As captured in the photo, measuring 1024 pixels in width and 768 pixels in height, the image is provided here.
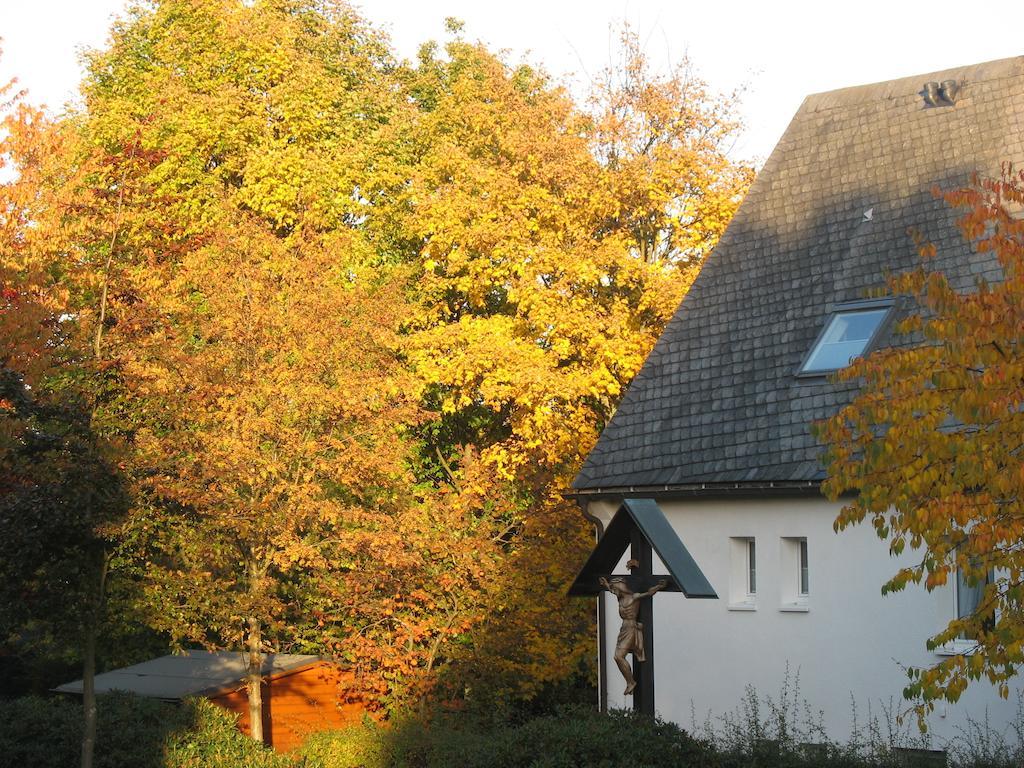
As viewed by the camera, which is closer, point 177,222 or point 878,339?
point 878,339

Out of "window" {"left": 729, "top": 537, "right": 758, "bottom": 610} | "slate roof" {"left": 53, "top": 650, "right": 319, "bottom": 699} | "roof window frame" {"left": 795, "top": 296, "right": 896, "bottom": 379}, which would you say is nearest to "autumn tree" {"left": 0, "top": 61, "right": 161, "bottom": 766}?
"slate roof" {"left": 53, "top": 650, "right": 319, "bottom": 699}

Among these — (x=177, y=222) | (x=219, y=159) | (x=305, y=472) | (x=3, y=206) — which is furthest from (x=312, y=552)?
(x=219, y=159)

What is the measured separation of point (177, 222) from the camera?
26.3 m

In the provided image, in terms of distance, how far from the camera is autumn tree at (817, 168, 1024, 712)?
9531 mm

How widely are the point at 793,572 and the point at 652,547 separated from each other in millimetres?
5272

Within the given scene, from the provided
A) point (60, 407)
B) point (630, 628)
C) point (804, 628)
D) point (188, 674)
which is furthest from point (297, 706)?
point (630, 628)

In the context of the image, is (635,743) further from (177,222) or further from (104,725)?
(177,222)

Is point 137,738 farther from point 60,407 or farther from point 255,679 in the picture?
point 60,407

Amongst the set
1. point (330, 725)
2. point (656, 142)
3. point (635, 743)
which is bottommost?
point (330, 725)

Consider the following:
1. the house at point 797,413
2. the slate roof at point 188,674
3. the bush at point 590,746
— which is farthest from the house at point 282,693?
the bush at point 590,746

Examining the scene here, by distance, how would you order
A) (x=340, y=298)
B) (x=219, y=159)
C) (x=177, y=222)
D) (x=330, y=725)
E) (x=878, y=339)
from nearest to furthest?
(x=878, y=339) < (x=340, y=298) < (x=330, y=725) < (x=177, y=222) < (x=219, y=159)

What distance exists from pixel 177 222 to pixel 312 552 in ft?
34.9

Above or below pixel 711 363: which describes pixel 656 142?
above

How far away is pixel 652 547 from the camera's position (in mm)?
11180
